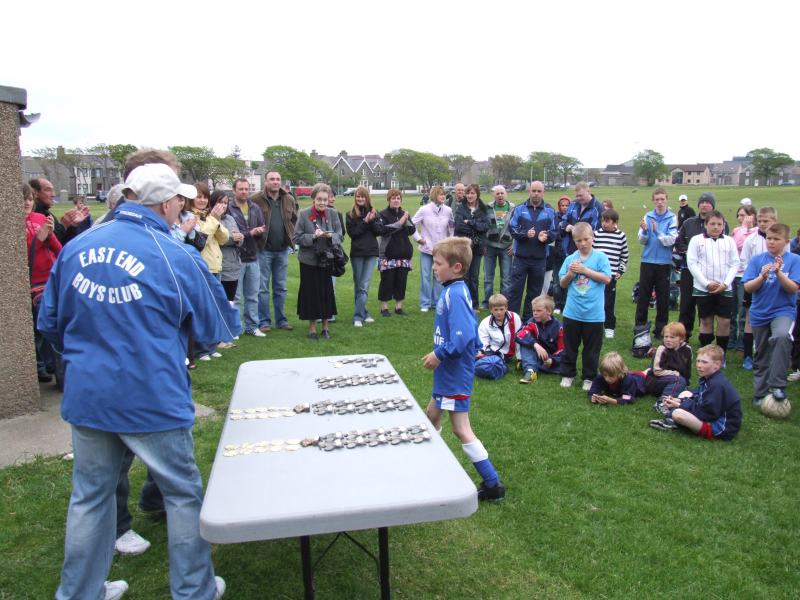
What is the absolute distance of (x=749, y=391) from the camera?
670 centimetres

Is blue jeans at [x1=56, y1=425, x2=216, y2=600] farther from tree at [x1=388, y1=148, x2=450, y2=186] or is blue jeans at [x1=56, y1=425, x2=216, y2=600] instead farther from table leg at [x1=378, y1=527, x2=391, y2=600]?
tree at [x1=388, y1=148, x2=450, y2=186]

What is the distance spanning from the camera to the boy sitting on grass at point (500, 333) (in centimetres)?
737

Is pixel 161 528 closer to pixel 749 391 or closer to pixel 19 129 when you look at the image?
pixel 19 129

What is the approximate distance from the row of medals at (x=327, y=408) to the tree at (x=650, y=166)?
119475 mm

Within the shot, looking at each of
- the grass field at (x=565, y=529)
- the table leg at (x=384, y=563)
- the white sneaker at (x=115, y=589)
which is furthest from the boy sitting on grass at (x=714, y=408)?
the white sneaker at (x=115, y=589)

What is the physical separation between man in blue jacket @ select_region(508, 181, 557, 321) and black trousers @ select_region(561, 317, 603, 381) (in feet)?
8.30

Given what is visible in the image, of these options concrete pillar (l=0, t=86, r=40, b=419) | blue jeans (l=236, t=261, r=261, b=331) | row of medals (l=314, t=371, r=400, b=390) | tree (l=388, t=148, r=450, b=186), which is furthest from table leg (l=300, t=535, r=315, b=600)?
tree (l=388, t=148, r=450, b=186)

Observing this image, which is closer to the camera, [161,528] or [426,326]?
[161,528]

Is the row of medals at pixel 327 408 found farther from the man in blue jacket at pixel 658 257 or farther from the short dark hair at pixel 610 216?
the man in blue jacket at pixel 658 257

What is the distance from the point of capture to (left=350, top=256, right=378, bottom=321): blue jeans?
9.75 m

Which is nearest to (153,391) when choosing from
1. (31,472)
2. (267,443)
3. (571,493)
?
(267,443)

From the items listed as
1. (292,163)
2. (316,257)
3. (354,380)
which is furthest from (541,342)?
(292,163)

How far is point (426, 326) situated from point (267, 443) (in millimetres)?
6624

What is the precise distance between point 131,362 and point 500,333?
211 inches
